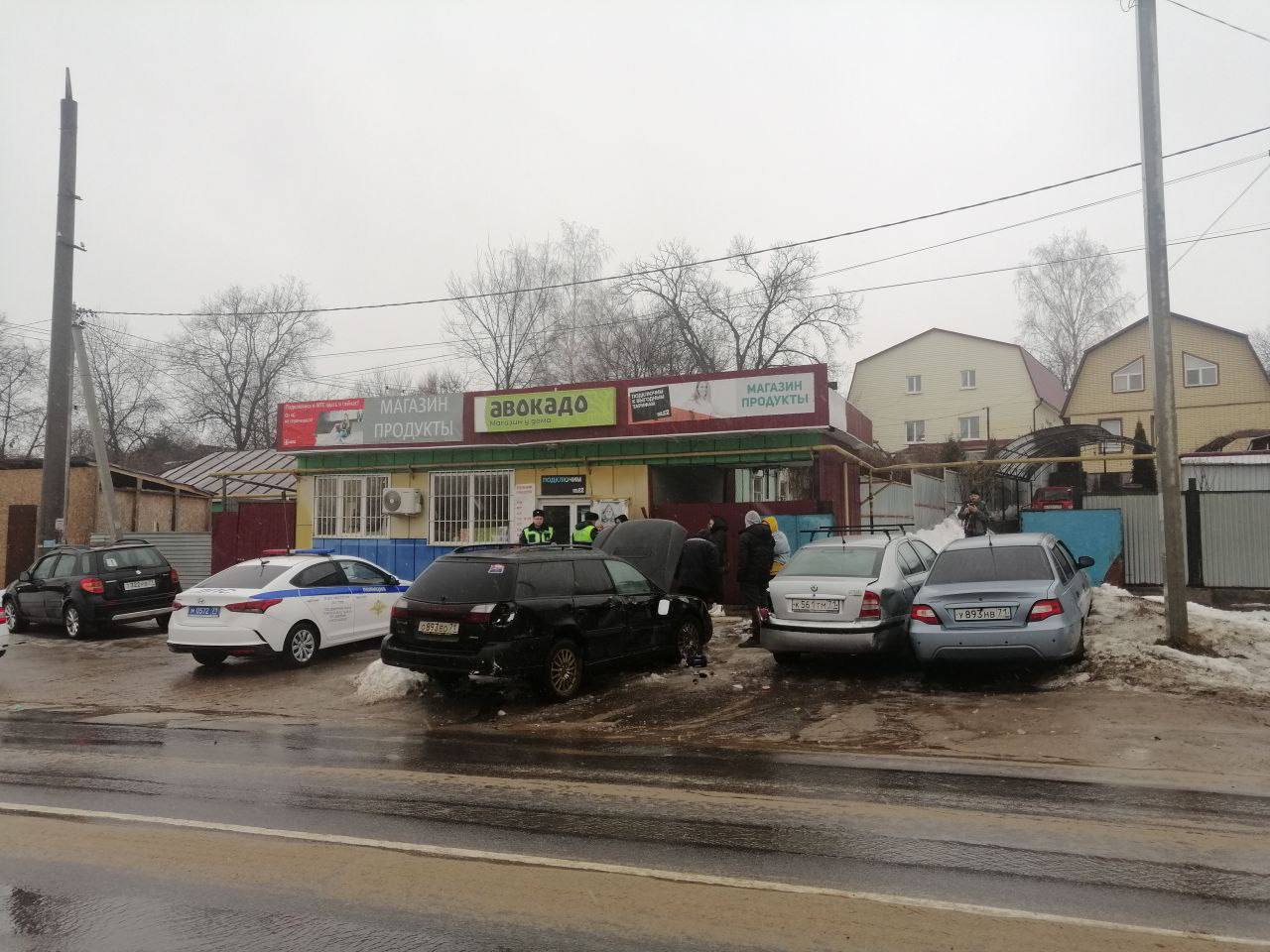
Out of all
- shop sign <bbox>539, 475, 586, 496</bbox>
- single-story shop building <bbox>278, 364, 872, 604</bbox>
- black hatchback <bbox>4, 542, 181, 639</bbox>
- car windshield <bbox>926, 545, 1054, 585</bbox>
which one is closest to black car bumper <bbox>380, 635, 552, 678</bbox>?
car windshield <bbox>926, 545, 1054, 585</bbox>

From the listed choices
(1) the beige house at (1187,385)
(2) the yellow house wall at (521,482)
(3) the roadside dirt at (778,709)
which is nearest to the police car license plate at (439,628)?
(3) the roadside dirt at (778,709)

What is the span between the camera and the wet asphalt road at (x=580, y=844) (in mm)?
3756

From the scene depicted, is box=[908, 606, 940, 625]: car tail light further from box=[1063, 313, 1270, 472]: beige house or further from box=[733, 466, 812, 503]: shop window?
box=[1063, 313, 1270, 472]: beige house

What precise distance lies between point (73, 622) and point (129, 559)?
1.37m

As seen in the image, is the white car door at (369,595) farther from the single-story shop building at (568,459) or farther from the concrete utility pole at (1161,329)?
the concrete utility pole at (1161,329)

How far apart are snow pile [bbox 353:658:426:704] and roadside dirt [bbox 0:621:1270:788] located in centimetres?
13

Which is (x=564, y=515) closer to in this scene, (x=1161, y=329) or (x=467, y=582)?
(x=467, y=582)

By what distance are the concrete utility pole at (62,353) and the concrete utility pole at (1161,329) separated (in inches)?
820

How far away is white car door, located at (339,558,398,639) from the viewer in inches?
502

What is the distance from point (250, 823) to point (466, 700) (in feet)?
14.0

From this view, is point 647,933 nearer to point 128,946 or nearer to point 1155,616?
point 128,946

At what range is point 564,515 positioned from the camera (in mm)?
17750

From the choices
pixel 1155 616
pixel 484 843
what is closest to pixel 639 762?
pixel 484 843

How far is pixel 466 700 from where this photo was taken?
9523 mm
